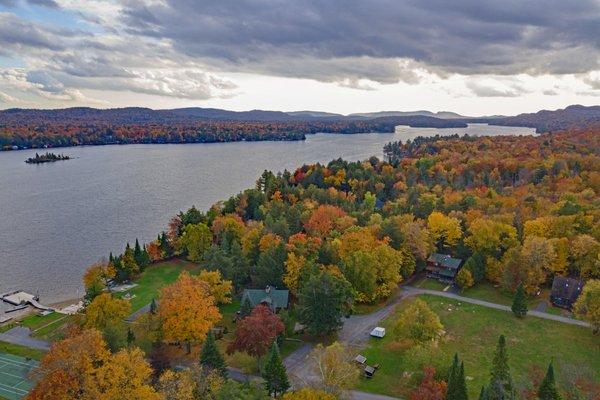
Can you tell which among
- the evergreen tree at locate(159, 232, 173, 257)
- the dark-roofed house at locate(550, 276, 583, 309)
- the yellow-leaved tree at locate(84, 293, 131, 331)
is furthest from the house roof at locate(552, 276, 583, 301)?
the evergreen tree at locate(159, 232, 173, 257)

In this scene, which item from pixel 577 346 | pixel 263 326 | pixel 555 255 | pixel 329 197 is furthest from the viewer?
pixel 329 197

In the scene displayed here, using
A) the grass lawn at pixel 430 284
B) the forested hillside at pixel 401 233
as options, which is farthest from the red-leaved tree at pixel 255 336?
the grass lawn at pixel 430 284

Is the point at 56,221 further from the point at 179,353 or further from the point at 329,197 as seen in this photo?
the point at 179,353

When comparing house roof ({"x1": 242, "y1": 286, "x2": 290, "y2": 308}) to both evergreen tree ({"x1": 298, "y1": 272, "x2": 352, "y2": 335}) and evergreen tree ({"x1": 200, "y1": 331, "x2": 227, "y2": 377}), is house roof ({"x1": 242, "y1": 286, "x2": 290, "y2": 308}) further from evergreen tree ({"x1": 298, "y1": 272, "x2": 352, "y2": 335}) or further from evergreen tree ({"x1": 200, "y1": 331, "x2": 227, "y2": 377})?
evergreen tree ({"x1": 200, "y1": 331, "x2": 227, "y2": 377})

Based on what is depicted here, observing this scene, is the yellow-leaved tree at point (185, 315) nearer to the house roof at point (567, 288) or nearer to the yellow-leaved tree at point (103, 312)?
the yellow-leaved tree at point (103, 312)

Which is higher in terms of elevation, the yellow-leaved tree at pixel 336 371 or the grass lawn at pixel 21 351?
the yellow-leaved tree at pixel 336 371

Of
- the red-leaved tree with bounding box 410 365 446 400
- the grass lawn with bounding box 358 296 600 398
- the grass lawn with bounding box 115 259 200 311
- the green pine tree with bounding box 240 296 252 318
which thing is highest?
the green pine tree with bounding box 240 296 252 318

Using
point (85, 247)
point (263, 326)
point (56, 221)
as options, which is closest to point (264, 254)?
point (263, 326)
